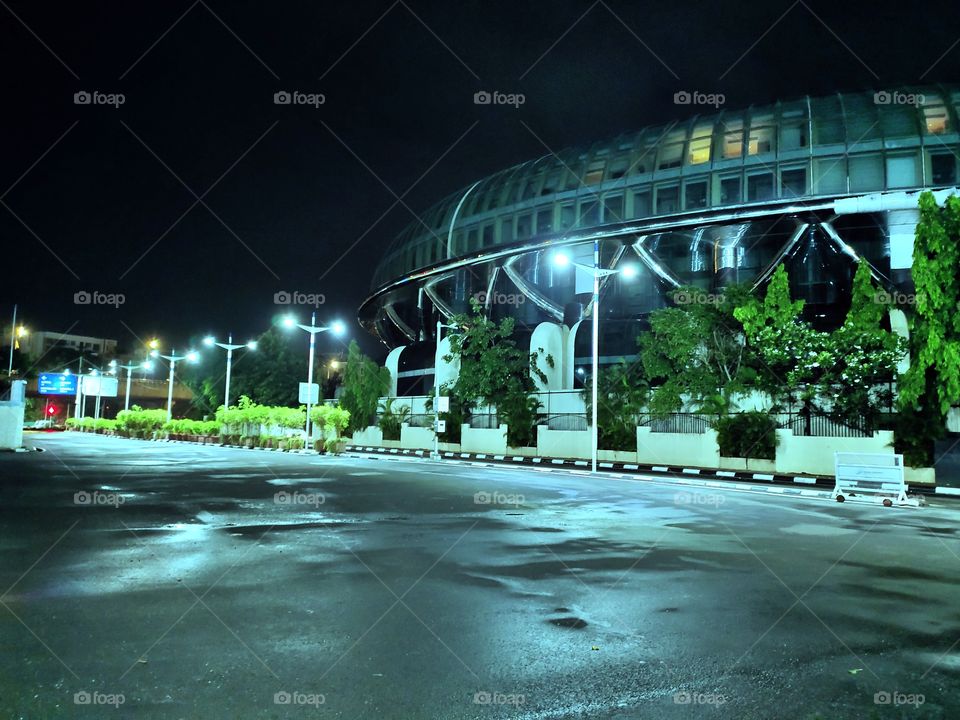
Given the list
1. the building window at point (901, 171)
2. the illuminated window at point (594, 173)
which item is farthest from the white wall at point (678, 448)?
the illuminated window at point (594, 173)

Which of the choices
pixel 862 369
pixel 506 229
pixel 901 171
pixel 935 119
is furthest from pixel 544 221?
pixel 862 369

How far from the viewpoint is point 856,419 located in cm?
2508

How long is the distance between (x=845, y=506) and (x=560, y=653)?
13650 millimetres

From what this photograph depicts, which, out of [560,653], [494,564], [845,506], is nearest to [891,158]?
[845,506]

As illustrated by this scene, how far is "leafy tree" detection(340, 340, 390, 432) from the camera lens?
171 ft

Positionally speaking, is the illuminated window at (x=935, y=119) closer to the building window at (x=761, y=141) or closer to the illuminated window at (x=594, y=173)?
the building window at (x=761, y=141)

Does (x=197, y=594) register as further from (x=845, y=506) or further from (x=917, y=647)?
(x=845, y=506)

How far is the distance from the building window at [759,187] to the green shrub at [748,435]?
1640cm

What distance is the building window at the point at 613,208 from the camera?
44.4m

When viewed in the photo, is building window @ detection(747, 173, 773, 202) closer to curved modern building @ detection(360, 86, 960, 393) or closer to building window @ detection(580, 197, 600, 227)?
curved modern building @ detection(360, 86, 960, 393)

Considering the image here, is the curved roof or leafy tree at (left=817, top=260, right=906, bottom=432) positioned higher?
the curved roof

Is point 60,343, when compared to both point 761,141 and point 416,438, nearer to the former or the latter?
point 416,438

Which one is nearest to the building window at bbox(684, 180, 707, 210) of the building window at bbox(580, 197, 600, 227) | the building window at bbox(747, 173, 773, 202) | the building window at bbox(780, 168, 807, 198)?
the building window at bbox(747, 173, 773, 202)

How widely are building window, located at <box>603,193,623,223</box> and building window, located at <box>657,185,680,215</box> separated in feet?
7.82
